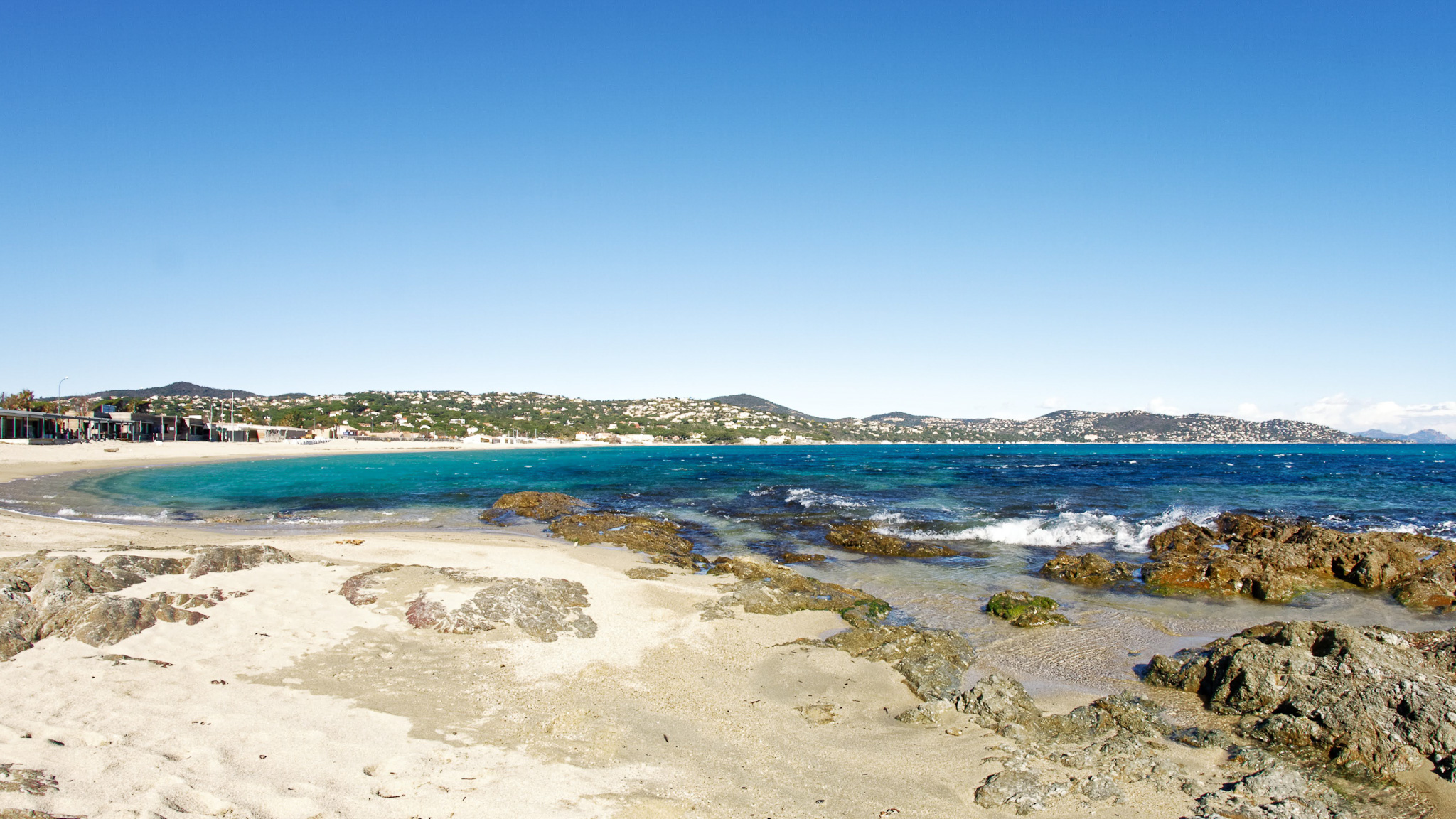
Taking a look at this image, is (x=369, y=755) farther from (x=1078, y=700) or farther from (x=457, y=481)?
(x=457, y=481)

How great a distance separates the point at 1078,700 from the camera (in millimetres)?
8148

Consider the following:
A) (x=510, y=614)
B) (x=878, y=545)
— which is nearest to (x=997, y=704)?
(x=510, y=614)

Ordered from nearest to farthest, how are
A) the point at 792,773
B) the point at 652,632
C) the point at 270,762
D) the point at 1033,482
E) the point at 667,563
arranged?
1. the point at 270,762
2. the point at 792,773
3. the point at 652,632
4. the point at 667,563
5. the point at 1033,482

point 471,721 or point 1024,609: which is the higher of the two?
point 471,721

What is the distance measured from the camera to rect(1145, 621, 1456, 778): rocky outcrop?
257 inches

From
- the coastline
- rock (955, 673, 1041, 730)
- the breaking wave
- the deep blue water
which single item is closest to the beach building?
the deep blue water

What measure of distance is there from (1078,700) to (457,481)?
41.2 m

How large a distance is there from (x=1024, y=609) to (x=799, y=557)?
6.56 metres

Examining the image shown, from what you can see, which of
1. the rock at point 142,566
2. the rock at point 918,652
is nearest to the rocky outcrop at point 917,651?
the rock at point 918,652

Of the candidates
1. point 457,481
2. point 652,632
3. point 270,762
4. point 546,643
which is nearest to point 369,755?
point 270,762

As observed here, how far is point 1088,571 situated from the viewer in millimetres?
15570

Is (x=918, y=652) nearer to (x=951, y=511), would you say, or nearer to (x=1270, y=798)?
(x=1270, y=798)

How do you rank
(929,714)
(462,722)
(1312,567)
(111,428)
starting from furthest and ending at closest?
1. (111,428)
2. (1312,567)
3. (929,714)
4. (462,722)

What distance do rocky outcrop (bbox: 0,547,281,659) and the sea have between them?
10.1 metres
